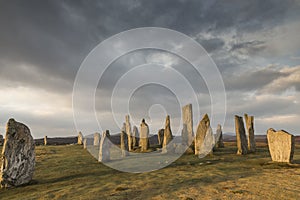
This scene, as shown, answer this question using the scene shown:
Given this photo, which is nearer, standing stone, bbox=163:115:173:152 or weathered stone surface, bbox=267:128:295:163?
weathered stone surface, bbox=267:128:295:163

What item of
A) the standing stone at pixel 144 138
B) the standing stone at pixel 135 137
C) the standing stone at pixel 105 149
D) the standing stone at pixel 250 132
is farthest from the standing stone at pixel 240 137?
the standing stone at pixel 135 137

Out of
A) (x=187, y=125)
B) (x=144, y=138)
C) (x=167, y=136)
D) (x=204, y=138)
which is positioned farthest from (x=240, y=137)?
(x=144, y=138)

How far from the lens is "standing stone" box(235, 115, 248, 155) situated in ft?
76.3

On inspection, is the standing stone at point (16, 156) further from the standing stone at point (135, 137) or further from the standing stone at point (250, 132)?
the standing stone at point (135, 137)

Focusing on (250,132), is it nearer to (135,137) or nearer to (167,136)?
(167,136)

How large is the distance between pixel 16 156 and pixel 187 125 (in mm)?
20113

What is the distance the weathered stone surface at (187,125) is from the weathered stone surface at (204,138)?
3.25 meters

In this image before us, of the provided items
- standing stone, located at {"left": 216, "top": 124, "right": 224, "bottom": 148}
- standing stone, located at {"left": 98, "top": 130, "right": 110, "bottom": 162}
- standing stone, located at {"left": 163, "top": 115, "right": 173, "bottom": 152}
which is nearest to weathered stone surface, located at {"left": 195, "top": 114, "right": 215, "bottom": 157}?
standing stone, located at {"left": 163, "top": 115, "right": 173, "bottom": 152}

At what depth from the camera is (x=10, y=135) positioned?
1235cm

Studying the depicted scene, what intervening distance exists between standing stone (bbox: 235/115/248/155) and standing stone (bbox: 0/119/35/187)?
63.5 ft

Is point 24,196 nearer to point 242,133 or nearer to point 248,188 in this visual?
point 248,188

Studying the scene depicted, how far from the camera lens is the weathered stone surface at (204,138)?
2330cm

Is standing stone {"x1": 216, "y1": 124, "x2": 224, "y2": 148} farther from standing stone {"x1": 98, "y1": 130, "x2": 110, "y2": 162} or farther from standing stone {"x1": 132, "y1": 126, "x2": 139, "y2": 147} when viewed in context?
standing stone {"x1": 98, "y1": 130, "x2": 110, "y2": 162}

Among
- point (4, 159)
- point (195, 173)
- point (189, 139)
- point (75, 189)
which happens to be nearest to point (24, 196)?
point (75, 189)
